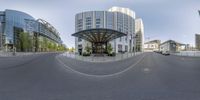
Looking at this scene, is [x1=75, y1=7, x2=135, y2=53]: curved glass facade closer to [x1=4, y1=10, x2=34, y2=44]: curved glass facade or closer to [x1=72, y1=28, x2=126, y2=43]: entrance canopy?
[x1=72, y1=28, x2=126, y2=43]: entrance canopy

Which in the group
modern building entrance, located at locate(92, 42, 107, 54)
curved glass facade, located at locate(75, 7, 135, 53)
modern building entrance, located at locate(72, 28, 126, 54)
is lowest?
modern building entrance, located at locate(92, 42, 107, 54)

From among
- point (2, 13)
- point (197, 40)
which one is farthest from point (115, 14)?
point (2, 13)

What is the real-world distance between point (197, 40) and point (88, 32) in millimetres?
99598

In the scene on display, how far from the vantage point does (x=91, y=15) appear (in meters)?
85.4

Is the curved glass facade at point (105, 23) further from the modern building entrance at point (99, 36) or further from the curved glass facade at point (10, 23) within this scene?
the curved glass facade at point (10, 23)

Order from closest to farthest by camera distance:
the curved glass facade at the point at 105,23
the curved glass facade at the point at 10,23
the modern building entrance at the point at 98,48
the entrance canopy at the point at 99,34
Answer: the entrance canopy at the point at 99,34 < the modern building entrance at the point at 98,48 < the curved glass facade at the point at 105,23 < the curved glass facade at the point at 10,23

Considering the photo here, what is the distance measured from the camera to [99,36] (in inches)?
1885

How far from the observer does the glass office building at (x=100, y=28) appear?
1850 inches

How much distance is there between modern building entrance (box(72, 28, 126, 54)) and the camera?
43.6 meters

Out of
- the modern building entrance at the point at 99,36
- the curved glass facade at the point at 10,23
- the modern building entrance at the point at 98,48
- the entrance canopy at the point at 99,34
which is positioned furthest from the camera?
the curved glass facade at the point at 10,23

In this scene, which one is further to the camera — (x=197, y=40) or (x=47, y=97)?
(x=197, y=40)

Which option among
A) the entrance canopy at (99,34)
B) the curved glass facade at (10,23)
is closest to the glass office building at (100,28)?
the entrance canopy at (99,34)

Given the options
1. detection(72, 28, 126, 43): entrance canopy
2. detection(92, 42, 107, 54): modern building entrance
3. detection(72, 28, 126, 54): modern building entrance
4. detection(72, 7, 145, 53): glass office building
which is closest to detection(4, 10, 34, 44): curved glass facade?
detection(72, 7, 145, 53): glass office building

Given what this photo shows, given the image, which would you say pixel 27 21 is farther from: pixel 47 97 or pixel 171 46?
pixel 47 97
